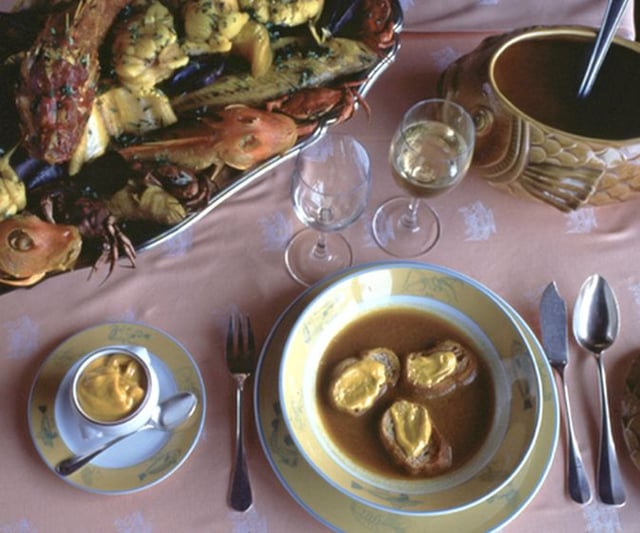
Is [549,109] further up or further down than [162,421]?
further up

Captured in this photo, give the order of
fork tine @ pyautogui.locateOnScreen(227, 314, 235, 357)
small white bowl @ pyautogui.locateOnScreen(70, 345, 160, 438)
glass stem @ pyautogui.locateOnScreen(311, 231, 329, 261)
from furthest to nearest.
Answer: glass stem @ pyautogui.locateOnScreen(311, 231, 329, 261) → fork tine @ pyautogui.locateOnScreen(227, 314, 235, 357) → small white bowl @ pyautogui.locateOnScreen(70, 345, 160, 438)

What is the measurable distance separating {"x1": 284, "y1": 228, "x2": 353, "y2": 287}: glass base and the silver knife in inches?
10.9

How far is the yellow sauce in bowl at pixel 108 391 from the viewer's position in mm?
781

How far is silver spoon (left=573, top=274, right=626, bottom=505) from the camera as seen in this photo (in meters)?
0.86

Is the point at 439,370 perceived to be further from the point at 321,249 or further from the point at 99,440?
the point at 99,440

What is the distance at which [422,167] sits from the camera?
0.96m

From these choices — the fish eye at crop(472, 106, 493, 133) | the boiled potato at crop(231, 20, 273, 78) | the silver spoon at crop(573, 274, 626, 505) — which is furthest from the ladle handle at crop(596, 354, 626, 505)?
the boiled potato at crop(231, 20, 273, 78)

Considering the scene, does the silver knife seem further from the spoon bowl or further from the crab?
the crab

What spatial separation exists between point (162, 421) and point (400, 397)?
0.29 metres

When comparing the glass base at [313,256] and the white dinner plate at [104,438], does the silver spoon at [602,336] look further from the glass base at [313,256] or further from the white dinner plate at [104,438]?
the white dinner plate at [104,438]

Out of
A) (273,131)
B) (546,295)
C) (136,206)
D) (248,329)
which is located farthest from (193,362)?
(546,295)

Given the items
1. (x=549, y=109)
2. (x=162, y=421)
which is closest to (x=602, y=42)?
(x=549, y=109)

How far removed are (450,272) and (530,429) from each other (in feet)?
0.73

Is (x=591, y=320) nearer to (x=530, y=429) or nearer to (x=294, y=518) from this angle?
(x=530, y=429)
